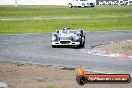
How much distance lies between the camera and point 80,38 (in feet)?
82.6

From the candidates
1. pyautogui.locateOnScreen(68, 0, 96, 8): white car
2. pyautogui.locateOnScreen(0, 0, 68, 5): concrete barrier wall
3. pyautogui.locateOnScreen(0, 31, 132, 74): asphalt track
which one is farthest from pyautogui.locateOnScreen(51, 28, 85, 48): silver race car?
pyautogui.locateOnScreen(0, 0, 68, 5): concrete barrier wall

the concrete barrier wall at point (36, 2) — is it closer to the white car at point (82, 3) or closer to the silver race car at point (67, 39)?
the white car at point (82, 3)

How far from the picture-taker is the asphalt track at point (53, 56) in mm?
18516

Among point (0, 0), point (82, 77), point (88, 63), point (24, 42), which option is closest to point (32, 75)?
point (88, 63)

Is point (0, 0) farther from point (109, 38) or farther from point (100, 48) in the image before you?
point (100, 48)

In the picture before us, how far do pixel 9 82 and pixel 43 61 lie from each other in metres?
5.74

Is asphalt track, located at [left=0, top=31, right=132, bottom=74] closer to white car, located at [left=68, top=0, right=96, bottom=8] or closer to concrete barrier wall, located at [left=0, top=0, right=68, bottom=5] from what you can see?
white car, located at [left=68, top=0, right=96, bottom=8]

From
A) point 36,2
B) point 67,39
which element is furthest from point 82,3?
point 67,39

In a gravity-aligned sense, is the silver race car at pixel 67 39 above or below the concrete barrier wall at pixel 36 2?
above

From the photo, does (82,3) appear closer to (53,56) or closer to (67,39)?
(67,39)

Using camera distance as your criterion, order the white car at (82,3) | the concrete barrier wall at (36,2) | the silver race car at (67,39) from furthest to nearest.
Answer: the concrete barrier wall at (36,2)
the white car at (82,3)
the silver race car at (67,39)

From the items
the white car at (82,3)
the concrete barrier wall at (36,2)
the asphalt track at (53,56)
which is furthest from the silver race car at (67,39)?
the concrete barrier wall at (36,2)

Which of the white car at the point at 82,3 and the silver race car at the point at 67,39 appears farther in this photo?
the white car at the point at 82,3

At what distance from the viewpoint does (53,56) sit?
21.7 metres
